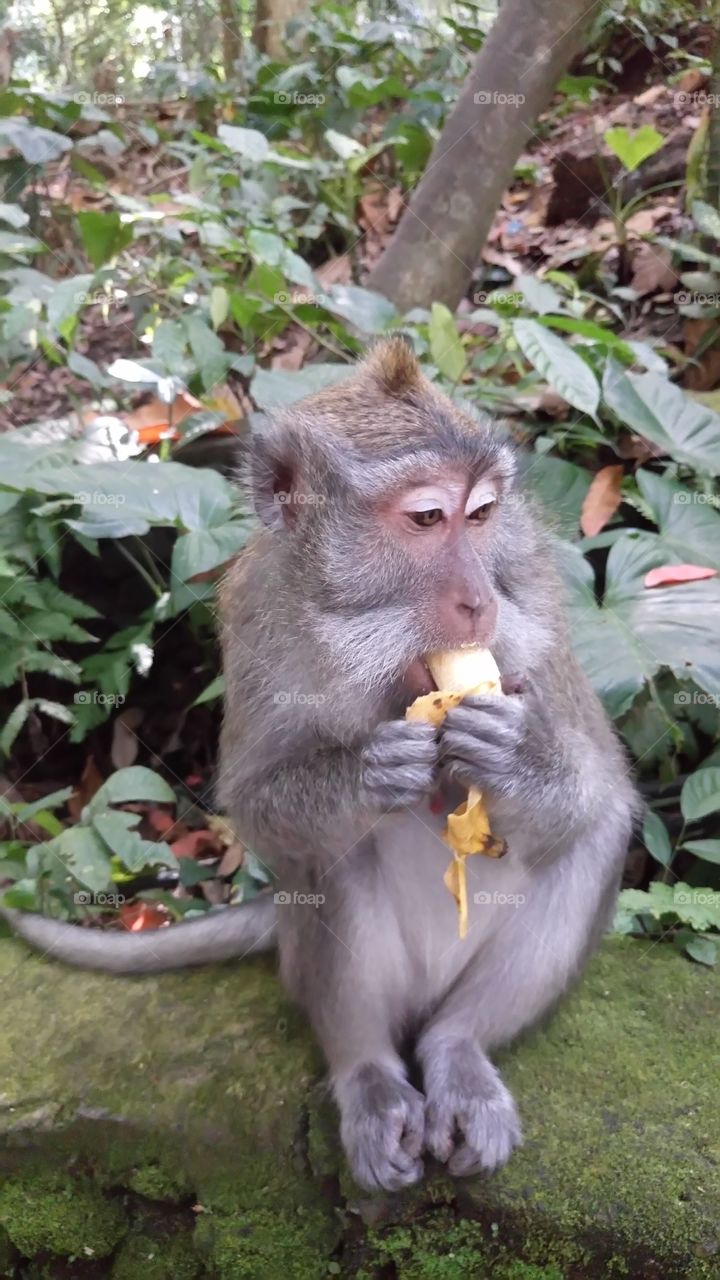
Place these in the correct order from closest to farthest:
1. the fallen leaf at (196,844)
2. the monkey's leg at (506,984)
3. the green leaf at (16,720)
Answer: the monkey's leg at (506,984) → the green leaf at (16,720) → the fallen leaf at (196,844)

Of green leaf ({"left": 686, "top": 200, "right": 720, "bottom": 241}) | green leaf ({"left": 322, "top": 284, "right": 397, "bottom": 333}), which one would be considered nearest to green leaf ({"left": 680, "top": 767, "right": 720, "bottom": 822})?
green leaf ({"left": 322, "top": 284, "right": 397, "bottom": 333})

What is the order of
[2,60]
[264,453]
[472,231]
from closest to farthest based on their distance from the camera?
1. [264,453]
2. [472,231]
3. [2,60]

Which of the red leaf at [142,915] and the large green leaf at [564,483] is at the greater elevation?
the large green leaf at [564,483]

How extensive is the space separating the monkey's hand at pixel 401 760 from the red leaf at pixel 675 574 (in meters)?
1.92

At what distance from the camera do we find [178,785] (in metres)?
5.64

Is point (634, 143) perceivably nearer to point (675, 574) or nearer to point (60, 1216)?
point (675, 574)

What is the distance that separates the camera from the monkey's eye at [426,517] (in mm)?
2590

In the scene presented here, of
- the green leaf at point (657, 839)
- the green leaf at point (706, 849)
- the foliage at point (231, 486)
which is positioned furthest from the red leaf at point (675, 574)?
the green leaf at point (706, 849)

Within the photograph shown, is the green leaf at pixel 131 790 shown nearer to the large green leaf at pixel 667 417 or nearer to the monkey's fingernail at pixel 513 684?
the monkey's fingernail at pixel 513 684

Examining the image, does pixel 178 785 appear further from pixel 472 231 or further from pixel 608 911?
pixel 472 231

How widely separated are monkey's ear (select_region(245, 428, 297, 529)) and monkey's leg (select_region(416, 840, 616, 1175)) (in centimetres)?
114

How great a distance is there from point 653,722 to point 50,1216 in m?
2.67

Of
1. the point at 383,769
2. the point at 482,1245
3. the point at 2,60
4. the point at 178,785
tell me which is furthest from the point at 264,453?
the point at 2,60

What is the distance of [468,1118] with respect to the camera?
2697 mm
